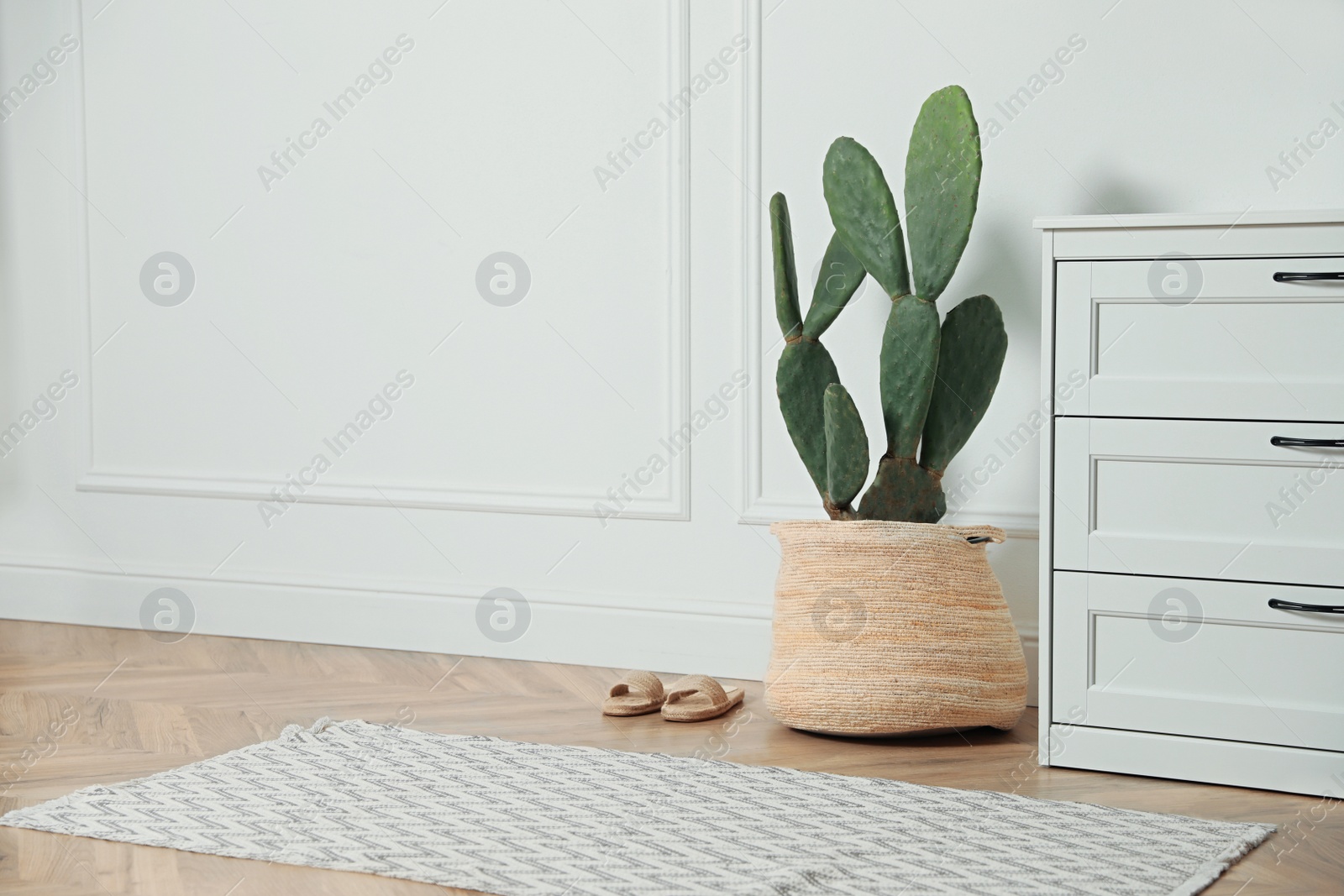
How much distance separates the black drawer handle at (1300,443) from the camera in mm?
1909

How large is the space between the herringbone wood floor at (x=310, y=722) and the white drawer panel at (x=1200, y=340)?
574mm

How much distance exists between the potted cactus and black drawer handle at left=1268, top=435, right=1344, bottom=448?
1.66 ft

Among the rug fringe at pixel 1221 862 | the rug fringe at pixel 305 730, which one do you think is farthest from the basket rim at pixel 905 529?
the rug fringe at pixel 305 730

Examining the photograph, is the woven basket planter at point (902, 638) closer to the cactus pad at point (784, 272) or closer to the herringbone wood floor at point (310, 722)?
the herringbone wood floor at point (310, 722)

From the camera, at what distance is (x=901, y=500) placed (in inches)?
93.3

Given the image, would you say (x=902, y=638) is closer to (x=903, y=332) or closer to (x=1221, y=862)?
(x=903, y=332)

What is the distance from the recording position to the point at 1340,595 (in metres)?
1.91

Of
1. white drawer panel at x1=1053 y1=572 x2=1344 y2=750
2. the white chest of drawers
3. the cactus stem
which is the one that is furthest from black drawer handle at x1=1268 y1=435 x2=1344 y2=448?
the cactus stem

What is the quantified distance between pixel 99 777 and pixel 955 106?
68.8 inches

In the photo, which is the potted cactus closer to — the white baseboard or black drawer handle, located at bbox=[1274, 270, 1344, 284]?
the white baseboard

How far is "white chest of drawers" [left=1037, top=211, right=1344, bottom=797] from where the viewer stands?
1927mm

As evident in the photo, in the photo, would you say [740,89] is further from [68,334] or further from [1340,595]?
[68,334]

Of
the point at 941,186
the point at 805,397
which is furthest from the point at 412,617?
the point at 941,186

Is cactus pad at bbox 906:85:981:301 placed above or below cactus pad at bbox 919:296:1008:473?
above
